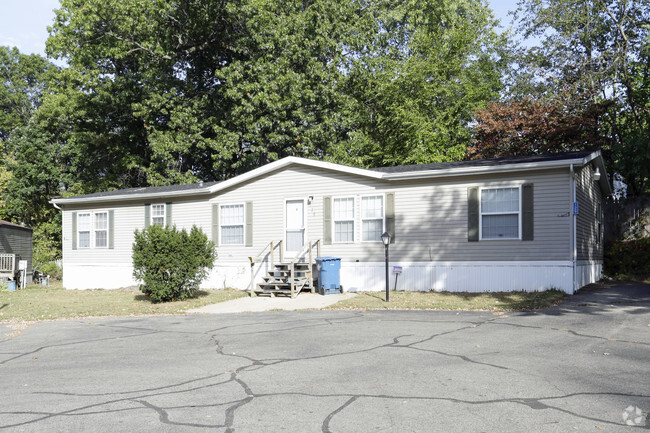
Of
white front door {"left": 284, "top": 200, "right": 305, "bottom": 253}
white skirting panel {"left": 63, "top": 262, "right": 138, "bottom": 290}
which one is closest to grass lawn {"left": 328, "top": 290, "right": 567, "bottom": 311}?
white front door {"left": 284, "top": 200, "right": 305, "bottom": 253}

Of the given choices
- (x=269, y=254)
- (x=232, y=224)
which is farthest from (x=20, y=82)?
(x=269, y=254)

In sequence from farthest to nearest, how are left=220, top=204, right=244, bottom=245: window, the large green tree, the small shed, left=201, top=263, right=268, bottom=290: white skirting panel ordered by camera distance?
the large green tree → the small shed → left=220, top=204, right=244, bottom=245: window → left=201, top=263, right=268, bottom=290: white skirting panel

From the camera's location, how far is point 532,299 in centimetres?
1306

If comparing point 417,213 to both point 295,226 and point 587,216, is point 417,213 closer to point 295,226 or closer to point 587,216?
point 295,226

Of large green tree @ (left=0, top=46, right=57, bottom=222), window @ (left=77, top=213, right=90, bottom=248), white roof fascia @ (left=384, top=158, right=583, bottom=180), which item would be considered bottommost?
window @ (left=77, top=213, right=90, bottom=248)

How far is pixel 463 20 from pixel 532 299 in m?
28.0

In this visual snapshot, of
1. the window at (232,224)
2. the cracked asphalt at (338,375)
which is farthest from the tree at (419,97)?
the cracked asphalt at (338,375)

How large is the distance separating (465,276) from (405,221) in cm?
236

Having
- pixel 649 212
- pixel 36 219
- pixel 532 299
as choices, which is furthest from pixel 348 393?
pixel 36 219

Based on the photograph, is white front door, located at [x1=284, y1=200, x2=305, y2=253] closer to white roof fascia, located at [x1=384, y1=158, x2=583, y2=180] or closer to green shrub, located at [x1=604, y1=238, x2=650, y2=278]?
white roof fascia, located at [x1=384, y1=158, x2=583, y2=180]

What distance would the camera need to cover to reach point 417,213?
16.2 metres

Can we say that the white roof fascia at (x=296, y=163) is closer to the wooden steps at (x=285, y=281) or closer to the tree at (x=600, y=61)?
the wooden steps at (x=285, y=281)

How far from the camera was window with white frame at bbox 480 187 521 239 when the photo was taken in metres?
14.9

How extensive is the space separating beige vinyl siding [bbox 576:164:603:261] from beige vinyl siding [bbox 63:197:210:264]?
11869 mm
